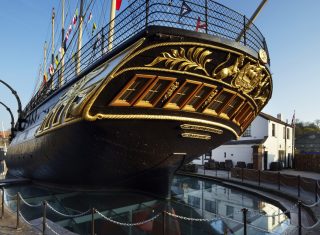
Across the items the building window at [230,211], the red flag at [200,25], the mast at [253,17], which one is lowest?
the building window at [230,211]

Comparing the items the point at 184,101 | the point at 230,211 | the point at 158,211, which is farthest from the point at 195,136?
the point at 230,211

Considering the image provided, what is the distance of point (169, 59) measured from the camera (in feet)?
20.0

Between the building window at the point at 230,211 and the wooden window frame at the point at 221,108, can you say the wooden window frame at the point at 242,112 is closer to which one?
the wooden window frame at the point at 221,108

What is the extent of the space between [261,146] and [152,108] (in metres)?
16.7

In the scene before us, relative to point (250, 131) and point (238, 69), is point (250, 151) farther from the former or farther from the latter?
point (238, 69)

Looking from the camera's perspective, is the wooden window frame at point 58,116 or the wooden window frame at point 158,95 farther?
the wooden window frame at point 58,116

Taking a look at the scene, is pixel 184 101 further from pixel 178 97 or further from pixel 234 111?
pixel 234 111

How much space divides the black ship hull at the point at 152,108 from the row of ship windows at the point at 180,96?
2cm

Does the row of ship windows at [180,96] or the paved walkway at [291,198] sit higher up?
the row of ship windows at [180,96]

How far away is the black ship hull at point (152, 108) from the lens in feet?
20.0

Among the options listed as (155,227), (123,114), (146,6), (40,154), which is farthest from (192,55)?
(40,154)

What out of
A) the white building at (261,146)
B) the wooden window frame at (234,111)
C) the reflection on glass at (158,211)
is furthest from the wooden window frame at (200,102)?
the white building at (261,146)

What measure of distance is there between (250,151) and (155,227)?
17612mm

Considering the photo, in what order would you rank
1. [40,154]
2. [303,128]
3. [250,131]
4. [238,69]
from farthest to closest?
1. [303,128]
2. [250,131]
3. [40,154]
4. [238,69]
